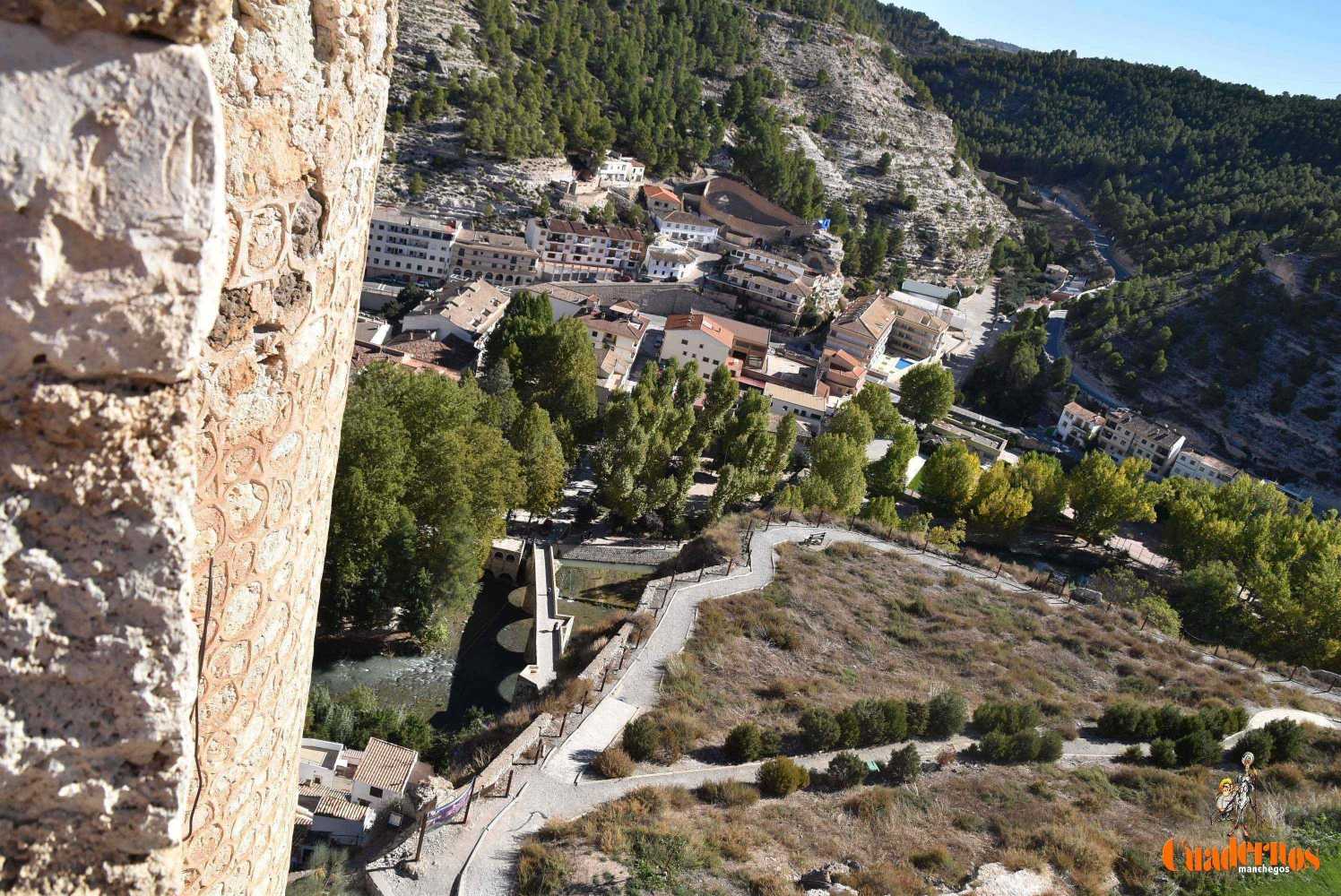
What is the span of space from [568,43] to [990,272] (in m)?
Answer: 26.0

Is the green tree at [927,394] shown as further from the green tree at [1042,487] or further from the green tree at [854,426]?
the green tree at [854,426]

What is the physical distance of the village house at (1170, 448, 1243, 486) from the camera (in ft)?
108

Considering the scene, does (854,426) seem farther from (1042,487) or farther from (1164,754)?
(1164,754)

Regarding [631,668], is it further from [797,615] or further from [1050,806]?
[1050,806]

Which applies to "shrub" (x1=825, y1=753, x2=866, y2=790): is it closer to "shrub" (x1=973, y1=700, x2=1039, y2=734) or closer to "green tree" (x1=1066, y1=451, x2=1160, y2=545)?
"shrub" (x1=973, y1=700, x2=1039, y2=734)

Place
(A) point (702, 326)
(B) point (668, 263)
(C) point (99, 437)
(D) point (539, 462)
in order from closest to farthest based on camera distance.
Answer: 1. (C) point (99, 437)
2. (D) point (539, 462)
3. (A) point (702, 326)
4. (B) point (668, 263)

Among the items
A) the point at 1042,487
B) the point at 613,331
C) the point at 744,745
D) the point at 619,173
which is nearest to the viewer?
the point at 744,745

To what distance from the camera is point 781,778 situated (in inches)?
381

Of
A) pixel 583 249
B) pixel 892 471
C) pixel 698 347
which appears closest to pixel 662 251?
pixel 583 249

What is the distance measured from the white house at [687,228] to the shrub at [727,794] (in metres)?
34.0

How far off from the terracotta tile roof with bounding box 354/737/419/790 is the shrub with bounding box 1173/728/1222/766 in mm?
8997

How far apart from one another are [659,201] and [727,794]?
3694cm

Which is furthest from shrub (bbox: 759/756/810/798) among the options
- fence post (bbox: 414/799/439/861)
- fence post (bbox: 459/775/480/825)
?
fence post (bbox: 414/799/439/861)

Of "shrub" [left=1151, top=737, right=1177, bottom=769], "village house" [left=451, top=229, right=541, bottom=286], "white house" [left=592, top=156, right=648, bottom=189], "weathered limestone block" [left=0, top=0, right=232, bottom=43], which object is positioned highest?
"white house" [left=592, top=156, right=648, bottom=189]
